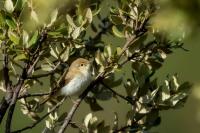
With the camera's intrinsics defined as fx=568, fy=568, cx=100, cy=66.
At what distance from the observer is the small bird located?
12.4 feet

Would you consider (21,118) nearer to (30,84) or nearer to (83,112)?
(83,112)

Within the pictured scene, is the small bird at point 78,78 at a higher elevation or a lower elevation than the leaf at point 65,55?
lower

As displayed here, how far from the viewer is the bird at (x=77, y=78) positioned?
3.71 m

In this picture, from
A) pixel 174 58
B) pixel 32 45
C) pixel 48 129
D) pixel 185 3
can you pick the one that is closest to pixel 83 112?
pixel 174 58

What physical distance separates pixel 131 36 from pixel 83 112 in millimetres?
6087

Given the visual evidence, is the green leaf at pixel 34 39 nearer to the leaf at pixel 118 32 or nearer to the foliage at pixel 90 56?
the foliage at pixel 90 56

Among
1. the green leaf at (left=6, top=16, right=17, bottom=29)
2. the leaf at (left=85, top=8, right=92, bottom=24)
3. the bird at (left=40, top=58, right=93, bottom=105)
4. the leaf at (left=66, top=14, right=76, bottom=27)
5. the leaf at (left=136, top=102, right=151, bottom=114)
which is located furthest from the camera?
the bird at (left=40, top=58, right=93, bottom=105)

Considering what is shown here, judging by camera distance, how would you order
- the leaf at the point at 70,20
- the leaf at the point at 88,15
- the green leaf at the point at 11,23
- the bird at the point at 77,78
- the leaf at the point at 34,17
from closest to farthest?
the leaf at the point at 34,17
the green leaf at the point at 11,23
the leaf at the point at 70,20
the leaf at the point at 88,15
the bird at the point at 77,78

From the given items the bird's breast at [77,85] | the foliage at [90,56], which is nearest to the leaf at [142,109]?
the foliage at [90,56]

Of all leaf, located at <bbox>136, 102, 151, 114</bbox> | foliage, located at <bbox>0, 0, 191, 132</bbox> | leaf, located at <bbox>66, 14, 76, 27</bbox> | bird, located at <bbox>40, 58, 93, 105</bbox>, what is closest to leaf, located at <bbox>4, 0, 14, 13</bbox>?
foliage, located at <bbox>0, 0, 191, 132</bbox>

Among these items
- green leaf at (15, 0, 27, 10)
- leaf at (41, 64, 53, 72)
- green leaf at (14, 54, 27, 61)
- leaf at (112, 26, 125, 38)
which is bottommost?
leaf at (41, 64, 53, 72)

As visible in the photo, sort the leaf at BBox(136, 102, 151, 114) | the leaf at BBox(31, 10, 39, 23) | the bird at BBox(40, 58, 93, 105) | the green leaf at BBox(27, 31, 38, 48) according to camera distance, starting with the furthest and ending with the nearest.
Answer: the bird at BBox(40, 58, 93, 105), the leaf at BBox(136, 102, 151, 114), the green leaf at BBox(27, 31, 38, 48), the leaf at BBox(31, 10, 39, 23)

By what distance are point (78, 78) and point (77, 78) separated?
0.04m

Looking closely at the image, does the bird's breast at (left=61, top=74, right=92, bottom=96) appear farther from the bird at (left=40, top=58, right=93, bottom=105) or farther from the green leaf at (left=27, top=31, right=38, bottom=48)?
the green leaf at (left=27, top=31, right=38, bottom=48)
